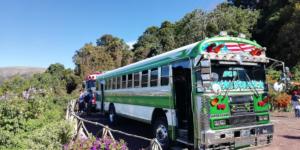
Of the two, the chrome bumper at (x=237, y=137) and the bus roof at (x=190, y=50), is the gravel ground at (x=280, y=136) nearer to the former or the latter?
the chrome bumper at (x=237, y=137)

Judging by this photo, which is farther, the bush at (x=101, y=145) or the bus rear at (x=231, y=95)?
the bus rear at (x=231, y=95)

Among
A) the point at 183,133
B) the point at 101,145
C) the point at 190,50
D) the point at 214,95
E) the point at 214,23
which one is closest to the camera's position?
the point at 101,145

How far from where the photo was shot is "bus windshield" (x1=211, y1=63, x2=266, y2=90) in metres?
7.57

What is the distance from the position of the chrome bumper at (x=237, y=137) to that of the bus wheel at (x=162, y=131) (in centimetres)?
204

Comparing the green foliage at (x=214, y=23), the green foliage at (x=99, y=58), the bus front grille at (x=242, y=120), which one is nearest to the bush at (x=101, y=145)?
the bus front grille at (x=242, y=120)

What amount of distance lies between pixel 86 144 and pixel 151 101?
13.7 feet

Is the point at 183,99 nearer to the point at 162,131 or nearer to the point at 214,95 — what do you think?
the point at 162,131

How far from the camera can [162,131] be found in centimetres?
927

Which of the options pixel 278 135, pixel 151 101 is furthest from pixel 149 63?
pixel 278 135

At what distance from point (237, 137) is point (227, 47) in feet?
7.67

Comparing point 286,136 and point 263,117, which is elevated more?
point 263,117

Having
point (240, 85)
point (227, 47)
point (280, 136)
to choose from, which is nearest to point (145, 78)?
point (227, 47)

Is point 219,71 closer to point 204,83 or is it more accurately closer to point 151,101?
point 204,83

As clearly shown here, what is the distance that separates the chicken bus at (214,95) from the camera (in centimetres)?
725
